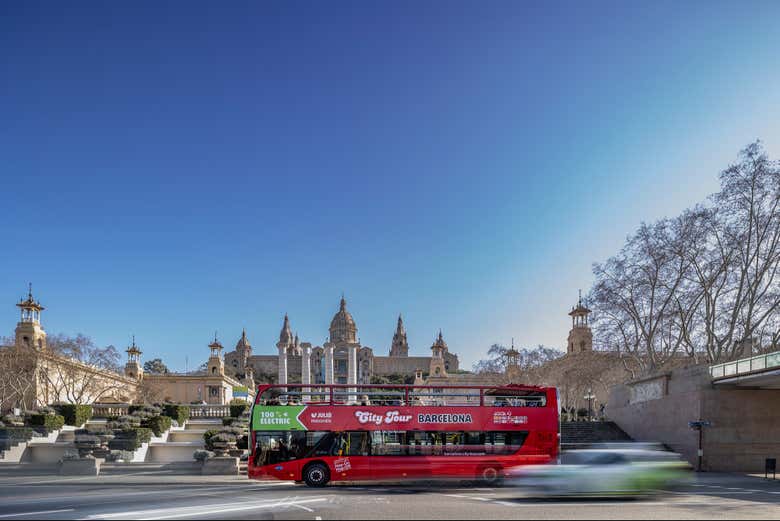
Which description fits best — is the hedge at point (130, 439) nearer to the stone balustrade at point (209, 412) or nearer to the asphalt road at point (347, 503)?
the asphalt road at point (347, 503)

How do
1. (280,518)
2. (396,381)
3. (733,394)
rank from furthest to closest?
(396,381) → (733,394) → (280,518)

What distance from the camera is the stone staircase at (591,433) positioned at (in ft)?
125

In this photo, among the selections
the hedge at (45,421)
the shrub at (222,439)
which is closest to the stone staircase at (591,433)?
the shrub at (222,439)

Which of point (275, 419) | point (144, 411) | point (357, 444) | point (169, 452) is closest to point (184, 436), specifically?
point (169, 452)

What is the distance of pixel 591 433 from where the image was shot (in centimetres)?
3928

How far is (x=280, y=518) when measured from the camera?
40.4 ft

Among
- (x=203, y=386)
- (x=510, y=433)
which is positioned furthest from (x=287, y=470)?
(x=203, y=386)

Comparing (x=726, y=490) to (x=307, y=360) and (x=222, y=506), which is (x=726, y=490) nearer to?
(x=222, y=506)

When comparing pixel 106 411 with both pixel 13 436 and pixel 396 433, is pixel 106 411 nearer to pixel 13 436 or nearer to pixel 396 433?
pixel 13 436

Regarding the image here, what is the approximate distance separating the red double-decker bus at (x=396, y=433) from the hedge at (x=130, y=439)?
16089 mm

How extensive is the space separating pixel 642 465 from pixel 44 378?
61775 mm

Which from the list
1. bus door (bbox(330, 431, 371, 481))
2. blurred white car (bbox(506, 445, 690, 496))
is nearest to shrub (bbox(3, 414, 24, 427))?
bus door (bbox(330, 431, 371, 481))

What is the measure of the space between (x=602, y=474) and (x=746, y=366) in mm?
14396

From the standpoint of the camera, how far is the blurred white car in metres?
16.5
